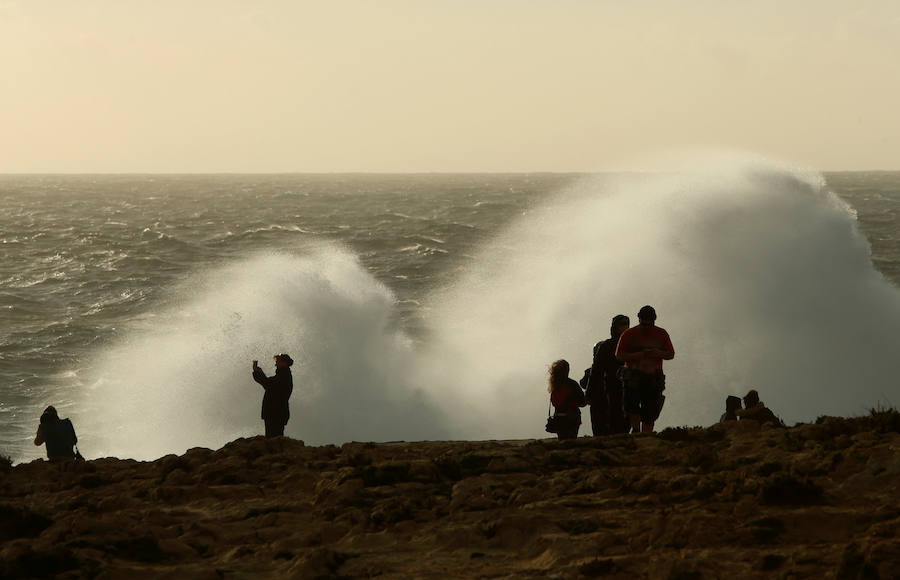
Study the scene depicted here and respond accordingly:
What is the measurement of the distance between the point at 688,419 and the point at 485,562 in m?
12.9

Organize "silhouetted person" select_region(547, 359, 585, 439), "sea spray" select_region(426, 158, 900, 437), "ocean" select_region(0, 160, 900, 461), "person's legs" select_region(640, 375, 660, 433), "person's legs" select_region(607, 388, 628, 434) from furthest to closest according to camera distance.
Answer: "sea spray" select_region(426, 158, 900, 437) < "ocean" select_region(0, 160, 900, 461) < "person's legs" select_region(607, 388, 628, 434) < "silhouetted person" select_region(547, 359, 585, 439) < "person's legs" select_region(640, 375, 660, 433)

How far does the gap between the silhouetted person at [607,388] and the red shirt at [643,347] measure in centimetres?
33

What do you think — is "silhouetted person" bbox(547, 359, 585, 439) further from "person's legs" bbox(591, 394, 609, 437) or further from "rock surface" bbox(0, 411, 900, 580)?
"rock surface" bbox(0, 411, 900, 580)

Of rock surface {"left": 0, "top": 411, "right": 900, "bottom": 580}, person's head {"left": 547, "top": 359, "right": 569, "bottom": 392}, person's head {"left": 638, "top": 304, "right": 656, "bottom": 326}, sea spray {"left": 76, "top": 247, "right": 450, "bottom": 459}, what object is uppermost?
person's head {"left": 638, "top": 304, "right": 656, "bottom": 326}

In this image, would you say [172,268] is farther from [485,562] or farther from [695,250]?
[485,562]

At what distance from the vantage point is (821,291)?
2402 cm

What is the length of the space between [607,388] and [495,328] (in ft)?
45.0

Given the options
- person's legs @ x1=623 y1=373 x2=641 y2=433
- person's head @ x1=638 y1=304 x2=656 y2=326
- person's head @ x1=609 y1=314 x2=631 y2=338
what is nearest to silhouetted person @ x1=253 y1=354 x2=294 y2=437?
person's head @ x1=609 y1=314 x2=631 y2=338

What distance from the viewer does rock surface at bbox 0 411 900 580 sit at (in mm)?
6172

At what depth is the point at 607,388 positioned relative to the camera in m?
10.2

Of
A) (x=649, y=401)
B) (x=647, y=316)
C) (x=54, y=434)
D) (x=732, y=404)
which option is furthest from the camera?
(x=732, y=404)

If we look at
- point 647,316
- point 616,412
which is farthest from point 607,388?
point 647,316

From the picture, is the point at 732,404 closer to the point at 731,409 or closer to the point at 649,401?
the point at 731,409

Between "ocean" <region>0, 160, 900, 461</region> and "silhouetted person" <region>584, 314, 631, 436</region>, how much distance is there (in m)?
6.47
